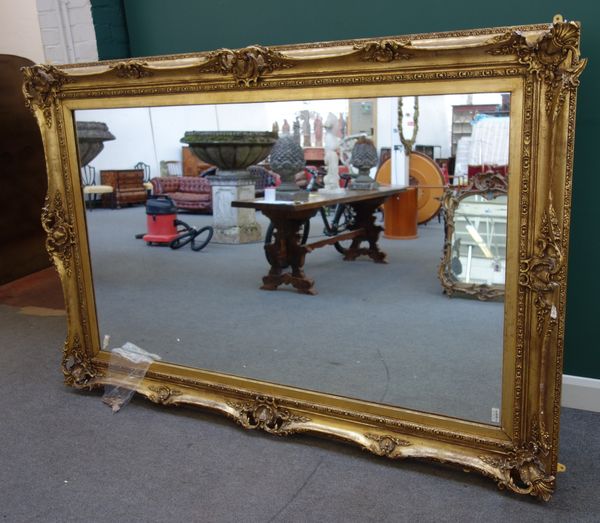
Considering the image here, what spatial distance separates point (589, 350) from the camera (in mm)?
2133

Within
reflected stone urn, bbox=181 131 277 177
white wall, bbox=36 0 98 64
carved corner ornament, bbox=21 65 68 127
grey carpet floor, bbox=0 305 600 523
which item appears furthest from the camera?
white wall, bbox=36 0 98 64

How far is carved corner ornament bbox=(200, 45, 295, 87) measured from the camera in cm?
185

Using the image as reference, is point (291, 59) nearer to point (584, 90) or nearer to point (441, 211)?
point (441, 211)

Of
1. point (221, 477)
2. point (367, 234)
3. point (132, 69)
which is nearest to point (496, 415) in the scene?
point (367, 234)

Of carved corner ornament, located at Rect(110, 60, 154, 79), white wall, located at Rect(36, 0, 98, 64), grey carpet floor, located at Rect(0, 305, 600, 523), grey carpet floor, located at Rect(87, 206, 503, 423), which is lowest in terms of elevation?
grey carpet floor, located at Rect(0, 305, 600, 523)

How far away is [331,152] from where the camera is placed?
6.73 feet

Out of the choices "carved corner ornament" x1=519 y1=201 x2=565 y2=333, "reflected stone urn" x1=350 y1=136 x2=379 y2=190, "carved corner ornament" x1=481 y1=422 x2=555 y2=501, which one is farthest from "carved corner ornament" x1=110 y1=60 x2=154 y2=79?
"carved corner ornament" x1=481 y1=422 x2=555 y2=501

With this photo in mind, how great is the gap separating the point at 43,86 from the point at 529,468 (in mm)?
2141

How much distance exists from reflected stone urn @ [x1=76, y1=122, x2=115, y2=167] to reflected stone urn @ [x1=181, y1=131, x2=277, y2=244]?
36 cm

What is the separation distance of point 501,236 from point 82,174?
159 cm

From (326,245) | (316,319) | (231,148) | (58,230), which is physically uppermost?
(231,148)

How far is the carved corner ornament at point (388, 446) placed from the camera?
6.15ft

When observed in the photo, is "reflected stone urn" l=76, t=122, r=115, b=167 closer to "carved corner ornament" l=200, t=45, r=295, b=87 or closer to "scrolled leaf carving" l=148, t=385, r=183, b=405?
"carved corner ornament" l=200, t=45, r=295, b=87

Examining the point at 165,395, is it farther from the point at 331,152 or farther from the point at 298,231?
the point at 331,152
